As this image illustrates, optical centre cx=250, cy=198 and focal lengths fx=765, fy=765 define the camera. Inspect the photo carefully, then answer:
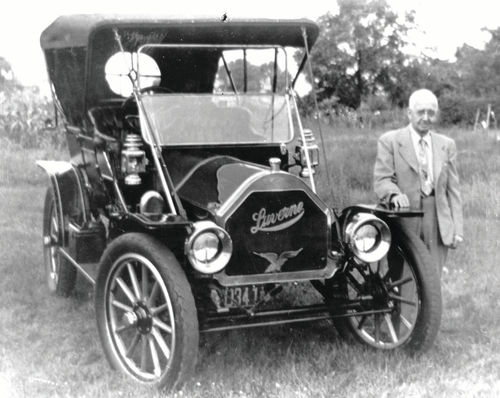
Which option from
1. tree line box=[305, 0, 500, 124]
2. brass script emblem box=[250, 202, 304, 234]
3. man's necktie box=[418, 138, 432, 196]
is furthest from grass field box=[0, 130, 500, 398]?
tree line box=[305, 0, 500, 124]

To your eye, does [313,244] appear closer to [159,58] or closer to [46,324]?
[46,324]

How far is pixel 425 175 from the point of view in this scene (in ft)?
17.7

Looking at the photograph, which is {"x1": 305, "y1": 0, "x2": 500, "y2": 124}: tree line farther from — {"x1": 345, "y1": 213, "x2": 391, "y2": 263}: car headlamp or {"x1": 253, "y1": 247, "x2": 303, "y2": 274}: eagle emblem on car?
{"x1": 253, "y1": 247, "x2": 303, "y2": 274}: eagle emblem on car

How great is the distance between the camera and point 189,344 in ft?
12.9

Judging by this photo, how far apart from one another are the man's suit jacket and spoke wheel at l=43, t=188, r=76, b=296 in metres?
2.60

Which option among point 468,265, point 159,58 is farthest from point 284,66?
point 468,265

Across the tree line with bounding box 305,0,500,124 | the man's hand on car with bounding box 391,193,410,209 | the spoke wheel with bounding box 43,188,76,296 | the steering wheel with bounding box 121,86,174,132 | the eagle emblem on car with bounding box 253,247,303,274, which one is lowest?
the tree line with bounding box 305,0,500,124

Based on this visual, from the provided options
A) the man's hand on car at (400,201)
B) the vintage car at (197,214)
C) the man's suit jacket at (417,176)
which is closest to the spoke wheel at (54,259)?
the vintage car at (197,214)

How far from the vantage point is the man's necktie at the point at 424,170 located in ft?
17.6

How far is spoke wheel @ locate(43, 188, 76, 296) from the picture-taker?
6.27 metres

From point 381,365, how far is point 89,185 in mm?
2626

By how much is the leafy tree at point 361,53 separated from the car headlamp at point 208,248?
1373 centimetres

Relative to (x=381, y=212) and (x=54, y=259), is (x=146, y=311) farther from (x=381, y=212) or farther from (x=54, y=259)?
(x=54, y=259)

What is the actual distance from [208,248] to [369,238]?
104 cm
